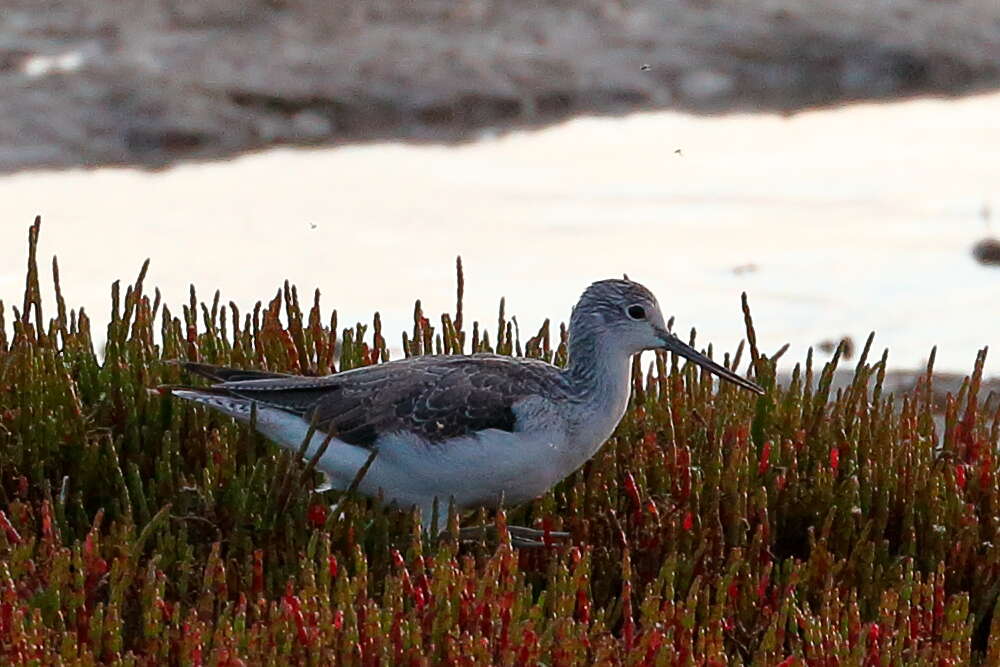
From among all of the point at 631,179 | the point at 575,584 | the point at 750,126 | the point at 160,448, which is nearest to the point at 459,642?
the point at 575,584

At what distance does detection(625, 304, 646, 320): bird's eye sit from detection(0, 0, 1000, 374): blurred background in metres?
3.06

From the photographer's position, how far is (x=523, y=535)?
653 centimetres

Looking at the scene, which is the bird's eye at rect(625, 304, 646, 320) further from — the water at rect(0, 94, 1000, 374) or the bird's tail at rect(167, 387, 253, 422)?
the water at rect(0, 94, 1000, 374)

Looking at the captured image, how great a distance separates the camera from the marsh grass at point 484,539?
5402 mm

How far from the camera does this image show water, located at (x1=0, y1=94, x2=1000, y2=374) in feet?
34.8

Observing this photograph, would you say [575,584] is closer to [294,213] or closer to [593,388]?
[593,388]

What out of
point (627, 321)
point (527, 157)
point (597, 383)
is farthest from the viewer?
point (527, 157)

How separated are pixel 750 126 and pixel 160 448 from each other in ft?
26.5

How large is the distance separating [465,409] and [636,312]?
2.58ft

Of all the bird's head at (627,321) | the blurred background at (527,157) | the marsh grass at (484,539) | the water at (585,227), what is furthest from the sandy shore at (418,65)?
the bird's head at (627,321)

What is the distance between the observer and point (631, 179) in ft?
42.1

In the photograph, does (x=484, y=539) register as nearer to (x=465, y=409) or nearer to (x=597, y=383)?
(x=465, y=409)

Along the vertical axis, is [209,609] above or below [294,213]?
below

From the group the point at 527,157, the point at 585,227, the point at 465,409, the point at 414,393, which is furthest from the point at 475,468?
the point at 527,157
